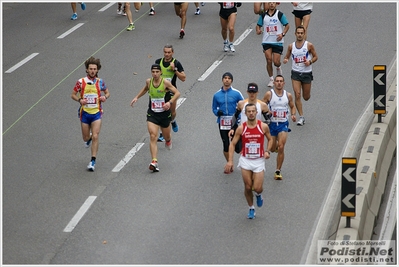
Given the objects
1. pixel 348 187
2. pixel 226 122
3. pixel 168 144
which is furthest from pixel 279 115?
pixel 348 187

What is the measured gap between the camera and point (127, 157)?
16.3 meters

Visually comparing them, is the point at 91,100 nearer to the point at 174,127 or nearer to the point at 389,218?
the point at 174,127

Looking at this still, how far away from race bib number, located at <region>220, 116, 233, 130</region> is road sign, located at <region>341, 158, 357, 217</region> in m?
3.23

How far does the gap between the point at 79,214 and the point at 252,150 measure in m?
2.81

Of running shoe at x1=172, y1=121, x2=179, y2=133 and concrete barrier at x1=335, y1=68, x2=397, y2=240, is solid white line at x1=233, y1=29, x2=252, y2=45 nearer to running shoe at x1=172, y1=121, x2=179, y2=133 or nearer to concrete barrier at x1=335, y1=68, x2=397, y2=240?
concrete barrier at x1=335, y1=68, x2=397, y2=240

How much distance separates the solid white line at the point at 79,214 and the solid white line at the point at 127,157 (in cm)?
132

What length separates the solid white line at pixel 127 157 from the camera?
15840mm

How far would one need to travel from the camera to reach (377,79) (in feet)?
53.6

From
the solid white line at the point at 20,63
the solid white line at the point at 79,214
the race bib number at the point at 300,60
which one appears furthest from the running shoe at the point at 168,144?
the solid white line at the point at 20,63

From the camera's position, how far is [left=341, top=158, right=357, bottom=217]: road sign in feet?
40.0

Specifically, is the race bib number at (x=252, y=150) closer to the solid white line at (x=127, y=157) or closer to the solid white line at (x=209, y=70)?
the solid white line at (x=127, y=157)

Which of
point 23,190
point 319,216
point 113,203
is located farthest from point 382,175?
point 23,190

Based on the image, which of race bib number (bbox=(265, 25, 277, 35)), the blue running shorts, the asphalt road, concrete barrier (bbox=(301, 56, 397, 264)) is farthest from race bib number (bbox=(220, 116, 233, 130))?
race bib number (bbox=(265, 25, 277, 35))

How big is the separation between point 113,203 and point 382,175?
4334 millimetres
